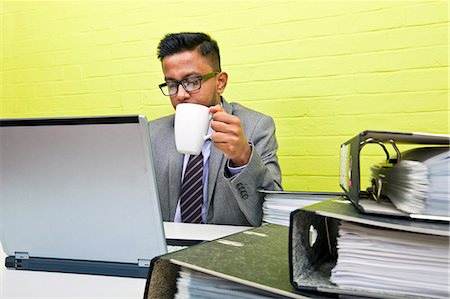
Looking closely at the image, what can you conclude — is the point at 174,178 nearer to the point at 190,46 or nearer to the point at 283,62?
the point at 190,46

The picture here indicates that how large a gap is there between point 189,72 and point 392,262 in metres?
1.37

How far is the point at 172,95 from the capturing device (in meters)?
1.72

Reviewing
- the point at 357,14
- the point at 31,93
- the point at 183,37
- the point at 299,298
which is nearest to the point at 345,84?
the point at 357,14

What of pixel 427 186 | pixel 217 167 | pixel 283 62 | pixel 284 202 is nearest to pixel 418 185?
pixel 427 186

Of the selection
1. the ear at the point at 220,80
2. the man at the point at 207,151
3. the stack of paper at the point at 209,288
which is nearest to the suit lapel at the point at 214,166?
the man at the point at 207,151

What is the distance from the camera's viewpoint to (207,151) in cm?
159

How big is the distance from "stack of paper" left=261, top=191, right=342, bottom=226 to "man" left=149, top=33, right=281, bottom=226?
8cm

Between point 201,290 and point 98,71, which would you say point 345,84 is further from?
point 201,290

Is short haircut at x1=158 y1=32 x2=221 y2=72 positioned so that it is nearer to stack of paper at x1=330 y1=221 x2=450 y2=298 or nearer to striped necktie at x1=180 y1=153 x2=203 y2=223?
striped necktie at x1=180 y1=153 x2=203 y2=223

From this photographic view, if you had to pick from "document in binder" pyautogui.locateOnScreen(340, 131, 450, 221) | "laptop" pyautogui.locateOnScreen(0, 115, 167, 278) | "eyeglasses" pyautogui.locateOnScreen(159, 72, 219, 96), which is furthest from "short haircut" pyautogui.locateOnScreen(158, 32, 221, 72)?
"document in binder" pyautogui.locateOnScreen(340, 131, 450, 221)

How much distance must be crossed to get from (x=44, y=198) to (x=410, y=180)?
2.04ft

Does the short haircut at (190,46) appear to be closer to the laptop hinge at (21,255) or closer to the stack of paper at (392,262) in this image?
the laptop hinge at (21,255)

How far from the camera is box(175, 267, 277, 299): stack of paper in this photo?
1.45 ft

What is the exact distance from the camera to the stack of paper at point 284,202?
3.28 feet
